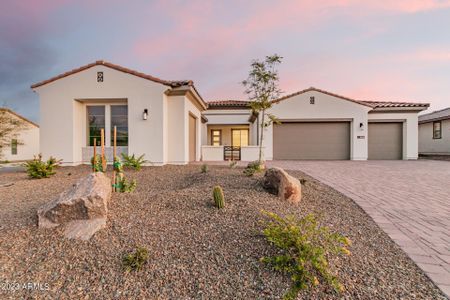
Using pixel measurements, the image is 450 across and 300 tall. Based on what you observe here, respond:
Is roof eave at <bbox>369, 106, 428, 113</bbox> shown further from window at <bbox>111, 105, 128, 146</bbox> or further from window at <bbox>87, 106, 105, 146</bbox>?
window at <bbox>87, 106, 105, 146</bbox>

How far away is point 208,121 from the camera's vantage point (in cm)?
1759

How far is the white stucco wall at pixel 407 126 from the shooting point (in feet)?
44.5

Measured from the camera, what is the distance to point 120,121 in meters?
9.18

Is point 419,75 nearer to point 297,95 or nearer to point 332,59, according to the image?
point 332,59

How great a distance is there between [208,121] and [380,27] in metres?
12.2

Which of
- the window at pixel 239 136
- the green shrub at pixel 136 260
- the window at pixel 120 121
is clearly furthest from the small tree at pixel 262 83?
the window at pixel 239 136

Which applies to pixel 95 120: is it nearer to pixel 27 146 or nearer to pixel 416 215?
pixel 416 215

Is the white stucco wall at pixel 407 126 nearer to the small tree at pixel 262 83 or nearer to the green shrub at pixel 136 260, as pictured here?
the small tree at pixel 262 83

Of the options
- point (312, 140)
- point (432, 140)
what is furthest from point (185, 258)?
point (432, 140)

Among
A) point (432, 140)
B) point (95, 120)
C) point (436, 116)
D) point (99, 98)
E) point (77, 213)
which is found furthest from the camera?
point (432, 140)

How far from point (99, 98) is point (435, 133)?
80.6 feet

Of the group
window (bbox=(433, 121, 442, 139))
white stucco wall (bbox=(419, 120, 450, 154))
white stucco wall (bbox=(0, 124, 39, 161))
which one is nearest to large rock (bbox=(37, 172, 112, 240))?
white stucco wall (bbox=(0, 124, 39, 161))

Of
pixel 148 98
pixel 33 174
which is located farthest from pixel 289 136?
pixel 33 174

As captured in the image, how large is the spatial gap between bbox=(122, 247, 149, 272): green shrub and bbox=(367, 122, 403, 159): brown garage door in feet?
52.5
